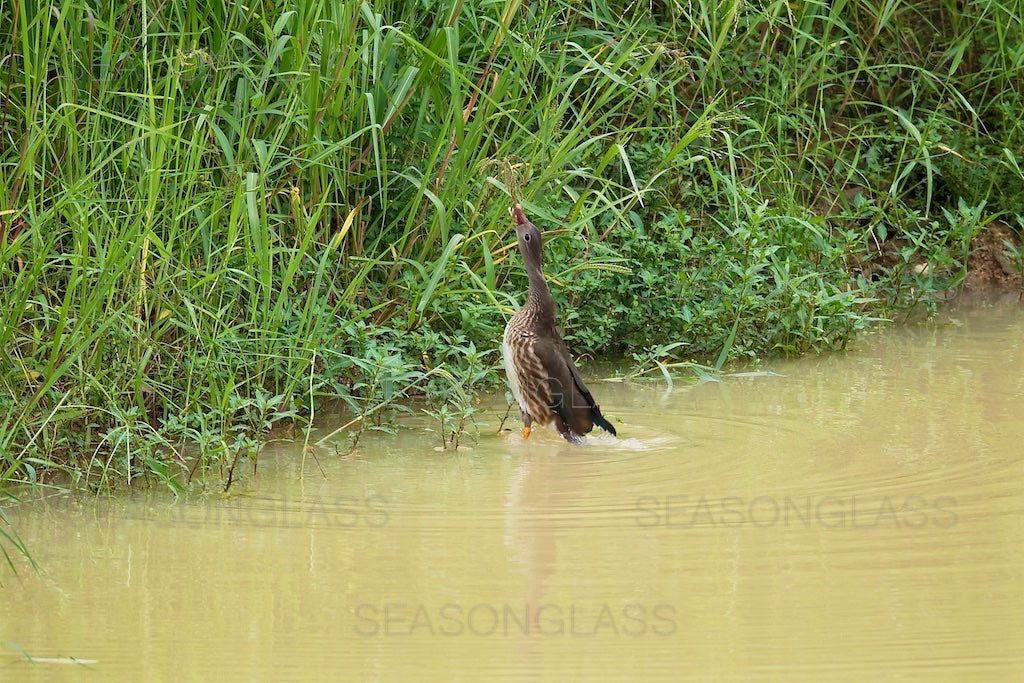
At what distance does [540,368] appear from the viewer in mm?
4941

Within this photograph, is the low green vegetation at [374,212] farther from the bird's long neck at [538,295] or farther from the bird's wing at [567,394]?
the bird's wing at [567,394]

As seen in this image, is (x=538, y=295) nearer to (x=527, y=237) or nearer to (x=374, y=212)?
(x=527, y=237)

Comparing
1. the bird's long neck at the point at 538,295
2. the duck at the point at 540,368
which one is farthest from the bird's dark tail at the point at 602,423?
the bird's long neck at the point at 538,295

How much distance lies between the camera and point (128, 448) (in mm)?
4125

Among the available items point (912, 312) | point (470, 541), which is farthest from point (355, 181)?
point (912, 312)

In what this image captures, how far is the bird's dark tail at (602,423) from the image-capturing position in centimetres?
488

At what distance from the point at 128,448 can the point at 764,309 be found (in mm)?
2859

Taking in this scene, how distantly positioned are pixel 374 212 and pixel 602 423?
1.27 meters

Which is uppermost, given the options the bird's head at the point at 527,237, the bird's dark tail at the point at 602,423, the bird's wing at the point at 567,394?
the bird's head at the point at 527,237

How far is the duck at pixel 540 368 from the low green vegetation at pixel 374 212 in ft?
0.53

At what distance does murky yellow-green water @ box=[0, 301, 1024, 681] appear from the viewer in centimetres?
304

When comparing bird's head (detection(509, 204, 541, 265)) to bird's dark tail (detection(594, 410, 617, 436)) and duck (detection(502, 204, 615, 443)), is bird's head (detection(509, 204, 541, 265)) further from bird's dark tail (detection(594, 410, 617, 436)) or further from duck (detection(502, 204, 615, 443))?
bird's dark tail (detection(594, 410, 617, 436))

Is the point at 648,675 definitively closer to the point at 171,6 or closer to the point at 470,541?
the point at 470,541

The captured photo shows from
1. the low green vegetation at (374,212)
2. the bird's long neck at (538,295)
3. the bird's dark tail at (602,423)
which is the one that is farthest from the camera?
the bird's long neck at (538,295)
